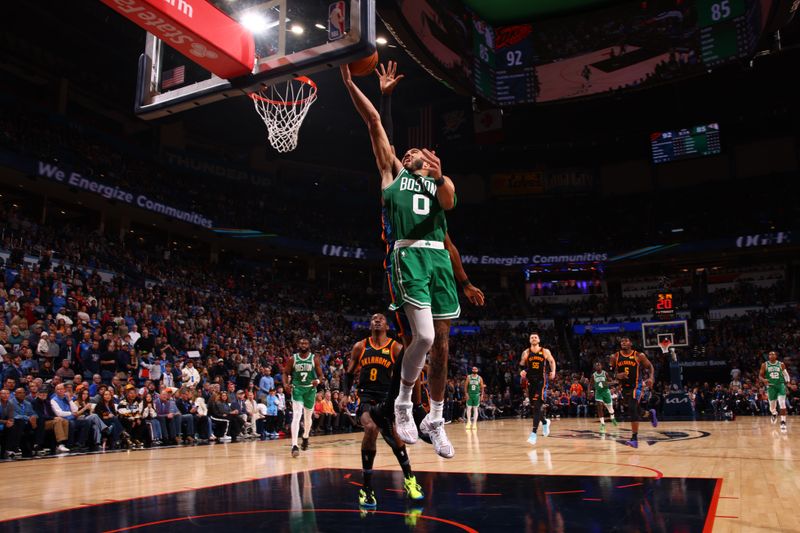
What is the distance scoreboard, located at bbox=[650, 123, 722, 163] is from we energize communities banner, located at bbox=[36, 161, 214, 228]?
24.7 meters

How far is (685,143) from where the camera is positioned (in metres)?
34.3

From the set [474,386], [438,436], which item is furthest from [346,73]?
[474,386]

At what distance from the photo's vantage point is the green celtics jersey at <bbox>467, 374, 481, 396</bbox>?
19.3 m

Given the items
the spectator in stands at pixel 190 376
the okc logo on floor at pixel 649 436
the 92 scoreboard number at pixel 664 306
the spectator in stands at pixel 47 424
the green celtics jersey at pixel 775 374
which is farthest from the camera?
the 92 scoreboard number at pixel 664 306

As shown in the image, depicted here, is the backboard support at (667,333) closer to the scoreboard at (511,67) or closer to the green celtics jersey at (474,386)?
the green celtics jersey at (474,386)

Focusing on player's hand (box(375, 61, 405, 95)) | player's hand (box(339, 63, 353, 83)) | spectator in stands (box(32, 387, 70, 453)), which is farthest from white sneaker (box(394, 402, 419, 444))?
spectator in stands (box(32, 387, 70, 453))

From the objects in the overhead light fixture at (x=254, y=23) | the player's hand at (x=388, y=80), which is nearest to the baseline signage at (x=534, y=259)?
the overhead light fixture at (x=254, y=23)

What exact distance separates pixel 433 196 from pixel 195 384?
12671 millimetres

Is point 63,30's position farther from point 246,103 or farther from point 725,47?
point 725,47

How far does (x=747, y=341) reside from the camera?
30703 mm

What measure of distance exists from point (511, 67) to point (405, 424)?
790 inches

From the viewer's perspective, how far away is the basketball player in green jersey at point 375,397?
593 cm

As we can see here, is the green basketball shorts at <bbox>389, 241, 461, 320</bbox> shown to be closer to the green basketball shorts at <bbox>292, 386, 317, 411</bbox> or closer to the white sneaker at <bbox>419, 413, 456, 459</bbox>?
the white sneaker at <bbox>419, 413, 456, 459</bbox>

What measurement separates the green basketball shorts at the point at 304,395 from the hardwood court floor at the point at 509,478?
3.15 feet
